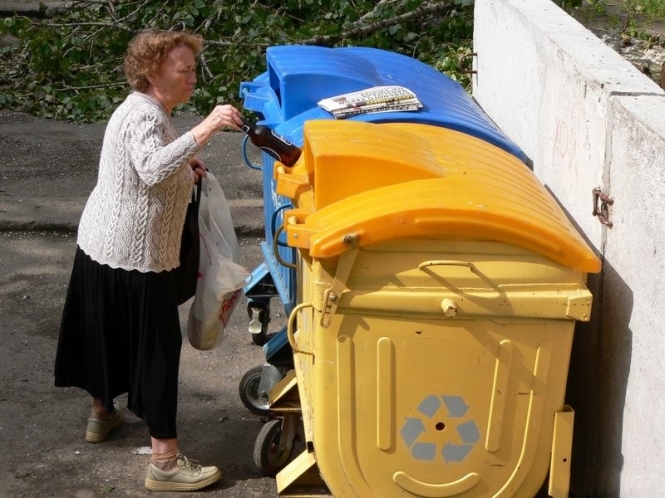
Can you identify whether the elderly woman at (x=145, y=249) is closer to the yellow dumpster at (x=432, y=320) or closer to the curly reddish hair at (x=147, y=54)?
the curly reddish hair at (x=147, y=54)

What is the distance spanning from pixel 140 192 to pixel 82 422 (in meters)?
1.28

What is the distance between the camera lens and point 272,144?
3840 mm

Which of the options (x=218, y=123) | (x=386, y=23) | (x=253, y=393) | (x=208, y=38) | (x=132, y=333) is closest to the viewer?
(x=218, y=123)

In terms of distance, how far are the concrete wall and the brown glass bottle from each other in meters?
1.00

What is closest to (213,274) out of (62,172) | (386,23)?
(62,172)

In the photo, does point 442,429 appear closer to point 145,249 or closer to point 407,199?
point 407,199

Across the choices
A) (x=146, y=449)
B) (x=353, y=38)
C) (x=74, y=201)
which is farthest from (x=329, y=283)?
(x=353, y=38)

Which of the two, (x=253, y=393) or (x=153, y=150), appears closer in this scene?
(x=153, y=150)

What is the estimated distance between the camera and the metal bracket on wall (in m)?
3.40

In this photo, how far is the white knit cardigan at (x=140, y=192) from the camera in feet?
12.3

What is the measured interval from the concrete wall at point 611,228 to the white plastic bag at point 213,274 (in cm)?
129

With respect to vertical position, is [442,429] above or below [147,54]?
below

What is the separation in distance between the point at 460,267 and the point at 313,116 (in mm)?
1422

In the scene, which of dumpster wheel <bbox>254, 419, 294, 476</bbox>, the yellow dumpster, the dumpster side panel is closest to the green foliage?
dumpster wheel <bbox>254, 419, 294, 476</bbox>
